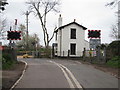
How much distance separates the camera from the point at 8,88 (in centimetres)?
1248

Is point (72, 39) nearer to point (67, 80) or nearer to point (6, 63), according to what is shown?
point (6, 63)

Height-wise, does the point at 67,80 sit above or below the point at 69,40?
below

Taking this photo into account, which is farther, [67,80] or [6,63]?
[6,63]

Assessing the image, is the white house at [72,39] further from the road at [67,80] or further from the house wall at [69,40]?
the road at [67,80]

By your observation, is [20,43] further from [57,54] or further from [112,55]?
[112,55]

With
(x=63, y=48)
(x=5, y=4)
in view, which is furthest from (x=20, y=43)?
(x=5, y=4)

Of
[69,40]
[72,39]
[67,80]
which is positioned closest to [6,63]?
[67,80]

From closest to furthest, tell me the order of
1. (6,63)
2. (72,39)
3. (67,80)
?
(67,80), (6,63), (72,39)

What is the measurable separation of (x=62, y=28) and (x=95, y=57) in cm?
1891

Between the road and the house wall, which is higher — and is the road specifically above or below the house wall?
below

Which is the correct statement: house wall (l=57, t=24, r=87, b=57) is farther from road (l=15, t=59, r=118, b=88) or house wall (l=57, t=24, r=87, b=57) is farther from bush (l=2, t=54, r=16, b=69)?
road (l=15, t=59, r=118, b=88)

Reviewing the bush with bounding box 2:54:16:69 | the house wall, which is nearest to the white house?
the house wall

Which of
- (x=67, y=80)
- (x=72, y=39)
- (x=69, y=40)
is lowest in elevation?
(x=67, y=80)

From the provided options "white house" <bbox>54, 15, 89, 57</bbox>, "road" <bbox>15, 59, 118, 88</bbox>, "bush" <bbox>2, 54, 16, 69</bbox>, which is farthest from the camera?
"white house" <bbox>54, 15, 89, 57</bbox>
